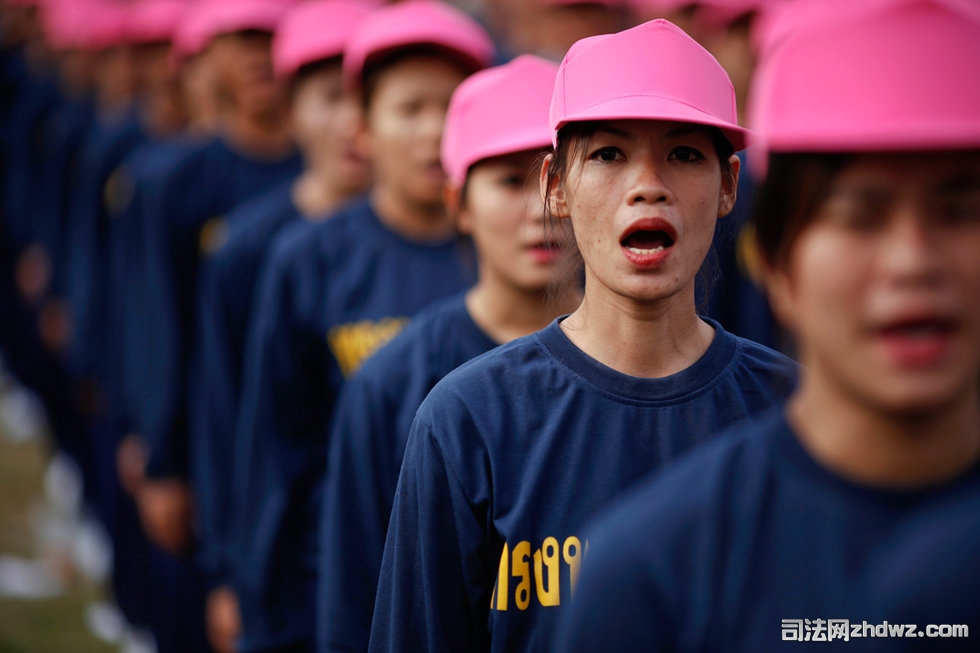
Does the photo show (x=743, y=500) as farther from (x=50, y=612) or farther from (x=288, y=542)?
(x=50, y=612)

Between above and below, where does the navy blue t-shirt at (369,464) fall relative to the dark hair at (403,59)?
below

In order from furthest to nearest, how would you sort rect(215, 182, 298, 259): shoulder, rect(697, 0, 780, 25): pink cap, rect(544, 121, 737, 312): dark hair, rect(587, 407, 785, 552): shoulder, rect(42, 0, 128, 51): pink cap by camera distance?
1. rect(42, 0, 128, 51): pink cap
2. rect(215, 182, 298, 259): shoulder
3. rect(697, 0, 780, 25): pink cap
4. rect(544, 121, 737, 312): dark hair
5. rect(587, 407, 785, 552): shoulder

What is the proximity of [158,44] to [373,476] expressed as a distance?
583 cm

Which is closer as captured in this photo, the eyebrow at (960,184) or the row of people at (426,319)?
the eyebrow at (960,184)

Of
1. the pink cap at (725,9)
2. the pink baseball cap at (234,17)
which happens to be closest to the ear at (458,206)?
the pink cap at (725,9)

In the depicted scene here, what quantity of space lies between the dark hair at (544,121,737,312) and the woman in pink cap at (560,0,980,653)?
65cm

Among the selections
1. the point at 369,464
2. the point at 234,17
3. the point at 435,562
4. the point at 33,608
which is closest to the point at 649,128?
the point at 435,562

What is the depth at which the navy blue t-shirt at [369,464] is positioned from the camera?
326 cm

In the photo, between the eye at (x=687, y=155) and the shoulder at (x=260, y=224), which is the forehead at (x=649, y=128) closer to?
the eye at (x=687, y=155)

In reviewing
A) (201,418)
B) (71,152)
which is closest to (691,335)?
(201,418)

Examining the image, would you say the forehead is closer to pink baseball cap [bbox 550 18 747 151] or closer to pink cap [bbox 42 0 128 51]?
pink baseball cap [bbox 550 18 747 151]

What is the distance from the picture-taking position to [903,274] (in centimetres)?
164

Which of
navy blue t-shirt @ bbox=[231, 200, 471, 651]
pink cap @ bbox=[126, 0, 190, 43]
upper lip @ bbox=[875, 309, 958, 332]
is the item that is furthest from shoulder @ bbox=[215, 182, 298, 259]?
upper lip @ bbox=[875, 309, 958, 332]

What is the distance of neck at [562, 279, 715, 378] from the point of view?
2430 millimetres
